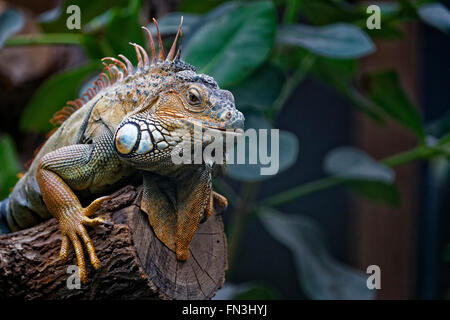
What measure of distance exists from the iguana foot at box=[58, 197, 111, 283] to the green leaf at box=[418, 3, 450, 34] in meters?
1.73

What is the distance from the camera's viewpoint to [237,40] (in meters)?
1.70

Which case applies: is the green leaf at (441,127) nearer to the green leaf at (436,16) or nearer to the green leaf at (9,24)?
the green leaf at (436,16)

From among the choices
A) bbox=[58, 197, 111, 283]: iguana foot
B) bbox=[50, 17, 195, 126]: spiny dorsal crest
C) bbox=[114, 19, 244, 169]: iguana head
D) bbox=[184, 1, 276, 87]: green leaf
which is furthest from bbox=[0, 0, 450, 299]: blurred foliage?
bbox=[58, 197, 111, 283]: iguana foot

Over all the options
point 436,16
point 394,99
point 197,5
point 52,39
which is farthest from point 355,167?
point 52,39

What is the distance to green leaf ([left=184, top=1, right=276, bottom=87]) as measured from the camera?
1.58 meters

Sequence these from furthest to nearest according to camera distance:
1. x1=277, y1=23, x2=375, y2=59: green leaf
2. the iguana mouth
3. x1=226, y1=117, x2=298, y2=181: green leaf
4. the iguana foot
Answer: x1=277, y1=23, x2=375, y2=59: green leaf, x1=226, y1=117, x2=298, y2=181: green leaf, the iguana foot, the iguana mouth

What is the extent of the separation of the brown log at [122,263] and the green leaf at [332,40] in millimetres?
1083

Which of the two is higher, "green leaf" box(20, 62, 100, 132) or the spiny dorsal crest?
"green leaf" box(20, 62, 100, 132)

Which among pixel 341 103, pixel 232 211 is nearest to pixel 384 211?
pixel 341 103

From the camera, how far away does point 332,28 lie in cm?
205

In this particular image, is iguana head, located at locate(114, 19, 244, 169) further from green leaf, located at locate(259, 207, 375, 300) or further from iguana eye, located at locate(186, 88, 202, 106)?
green leaf, located at locate(259, 207, 375, 300)

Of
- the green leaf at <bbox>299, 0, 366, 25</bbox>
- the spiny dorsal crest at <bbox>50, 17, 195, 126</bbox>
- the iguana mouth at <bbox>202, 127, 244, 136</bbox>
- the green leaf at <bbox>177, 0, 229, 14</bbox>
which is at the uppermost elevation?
the green leaf at <bbox>177, 0, 229, 14</bbox>

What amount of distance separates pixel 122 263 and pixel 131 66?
546mm

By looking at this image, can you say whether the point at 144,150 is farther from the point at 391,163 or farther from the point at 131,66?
the point at 391,163
